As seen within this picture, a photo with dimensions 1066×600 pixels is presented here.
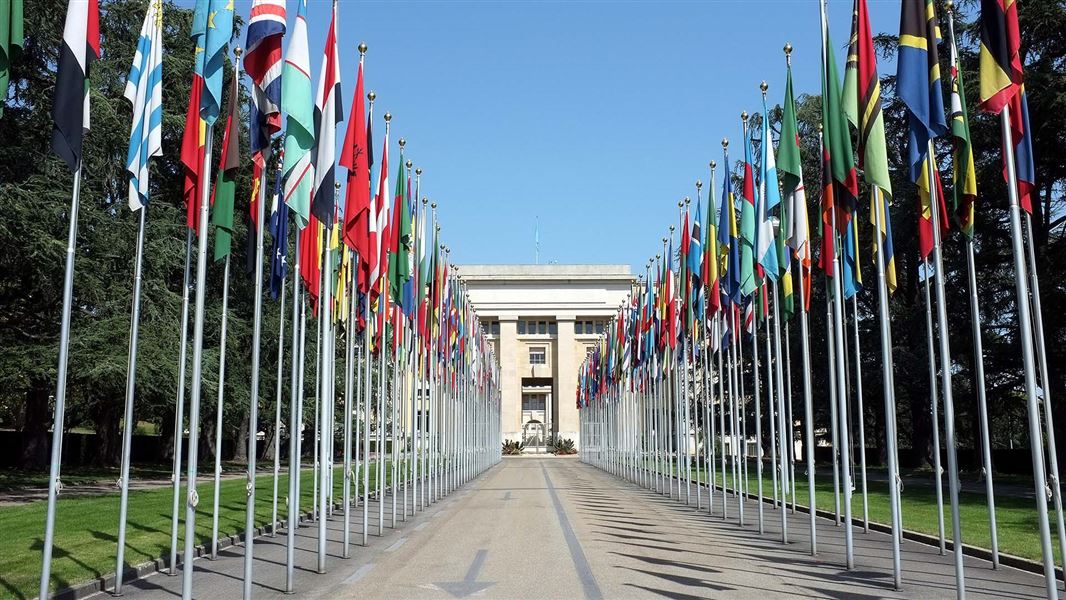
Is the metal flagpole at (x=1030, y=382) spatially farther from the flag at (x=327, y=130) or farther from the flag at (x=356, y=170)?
the flag at (x=356, y=170)

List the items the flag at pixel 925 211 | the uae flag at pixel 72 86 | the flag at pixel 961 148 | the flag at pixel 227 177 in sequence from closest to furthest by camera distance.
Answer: the uae flag at pixel 72 86
the flag at pixel 961 148
the flag at pixel 227 177
the flag at pixel 925 211

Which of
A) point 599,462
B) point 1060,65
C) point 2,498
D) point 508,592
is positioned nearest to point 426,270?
point 2,498

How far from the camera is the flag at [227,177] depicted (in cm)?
1316

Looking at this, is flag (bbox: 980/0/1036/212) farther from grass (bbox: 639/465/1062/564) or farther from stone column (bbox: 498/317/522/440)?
stone column (bbox: 498/317/522/440)

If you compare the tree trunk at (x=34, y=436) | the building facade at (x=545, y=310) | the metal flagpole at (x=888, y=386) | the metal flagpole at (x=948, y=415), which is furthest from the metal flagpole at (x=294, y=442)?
the building facade at (x=545, y=310)

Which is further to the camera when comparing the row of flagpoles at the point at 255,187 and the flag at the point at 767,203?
the flag at the point at 767,203

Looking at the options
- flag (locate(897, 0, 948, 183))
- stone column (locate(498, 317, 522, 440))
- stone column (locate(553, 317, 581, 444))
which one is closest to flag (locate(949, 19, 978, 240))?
flag (locate(897, 0, 948, 183))

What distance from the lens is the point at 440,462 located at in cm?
3484

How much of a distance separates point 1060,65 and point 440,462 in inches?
950

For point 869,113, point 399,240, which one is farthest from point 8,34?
point 399,240

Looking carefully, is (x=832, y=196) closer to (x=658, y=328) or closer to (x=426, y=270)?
(x=426, y=270)

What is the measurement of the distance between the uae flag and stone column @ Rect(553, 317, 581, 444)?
99.8m

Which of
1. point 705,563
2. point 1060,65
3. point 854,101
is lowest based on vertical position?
point 705,563

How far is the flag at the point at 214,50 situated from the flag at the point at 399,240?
10.0m
